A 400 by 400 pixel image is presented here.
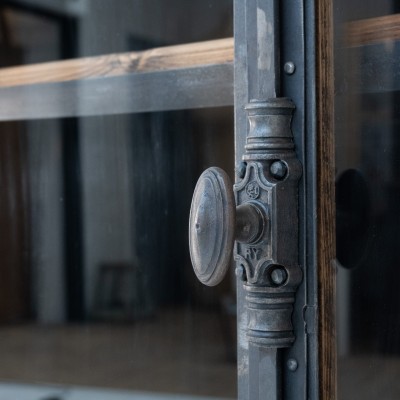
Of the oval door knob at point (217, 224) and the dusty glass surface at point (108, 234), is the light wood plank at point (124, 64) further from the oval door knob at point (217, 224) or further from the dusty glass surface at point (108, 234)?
the oval door knob at point (217, 224)

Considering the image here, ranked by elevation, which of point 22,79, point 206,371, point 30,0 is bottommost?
point 206,371

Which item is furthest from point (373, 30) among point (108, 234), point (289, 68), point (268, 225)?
point (108, 234)

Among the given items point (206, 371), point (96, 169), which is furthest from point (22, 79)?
point (206, 371)

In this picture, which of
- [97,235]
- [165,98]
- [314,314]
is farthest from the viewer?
[97,235]

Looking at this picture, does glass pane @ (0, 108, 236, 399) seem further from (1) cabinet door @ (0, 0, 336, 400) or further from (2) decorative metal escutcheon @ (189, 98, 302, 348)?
(2) decorative metal escutcheon @ (189, 98, 302, 348)

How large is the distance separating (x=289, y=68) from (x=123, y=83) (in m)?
0.28

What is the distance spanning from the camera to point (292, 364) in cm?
67

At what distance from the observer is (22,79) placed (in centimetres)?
100

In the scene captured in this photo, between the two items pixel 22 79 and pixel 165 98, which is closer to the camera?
pixel 165 98

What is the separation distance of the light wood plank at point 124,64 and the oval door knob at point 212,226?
210mm

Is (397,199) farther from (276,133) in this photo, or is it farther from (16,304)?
(16,304)

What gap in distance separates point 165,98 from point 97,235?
194mm

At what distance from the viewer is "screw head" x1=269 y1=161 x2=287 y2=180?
66cm

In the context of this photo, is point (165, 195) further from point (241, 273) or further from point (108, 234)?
point (241, 273)
